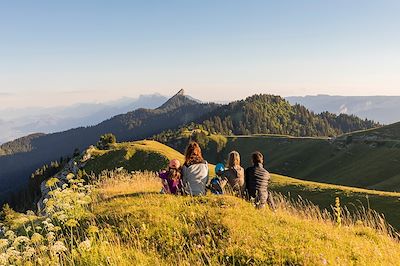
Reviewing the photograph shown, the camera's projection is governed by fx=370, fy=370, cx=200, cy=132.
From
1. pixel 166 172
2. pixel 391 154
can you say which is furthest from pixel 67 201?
pixel 391 154

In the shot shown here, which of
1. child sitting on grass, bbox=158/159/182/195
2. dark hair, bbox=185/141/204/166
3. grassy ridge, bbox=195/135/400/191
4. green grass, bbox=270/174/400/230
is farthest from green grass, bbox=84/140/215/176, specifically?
child sitting on grass, bbox=158/159/182/195

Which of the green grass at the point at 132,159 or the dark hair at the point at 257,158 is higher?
the dark hair at the point at 257,158

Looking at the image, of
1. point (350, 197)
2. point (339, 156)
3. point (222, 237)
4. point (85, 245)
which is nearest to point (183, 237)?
point (222, 237)

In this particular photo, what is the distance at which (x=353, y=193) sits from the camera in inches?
1442

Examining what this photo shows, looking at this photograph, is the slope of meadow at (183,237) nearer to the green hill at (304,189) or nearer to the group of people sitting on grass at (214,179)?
the group of people sitting on grass at (214,179)

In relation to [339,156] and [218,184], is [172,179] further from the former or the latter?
[339,156]

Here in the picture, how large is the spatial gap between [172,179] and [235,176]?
2.54 metres

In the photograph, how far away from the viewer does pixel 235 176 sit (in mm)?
14828

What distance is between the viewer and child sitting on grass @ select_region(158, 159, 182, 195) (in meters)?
14.3

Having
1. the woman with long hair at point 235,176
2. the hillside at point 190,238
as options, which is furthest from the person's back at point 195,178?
the hillside at point 190,238

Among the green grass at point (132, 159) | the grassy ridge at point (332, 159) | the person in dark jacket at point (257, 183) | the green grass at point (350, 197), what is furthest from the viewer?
the grassy ridge at point (332, 159)

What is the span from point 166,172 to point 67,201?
16.1ft

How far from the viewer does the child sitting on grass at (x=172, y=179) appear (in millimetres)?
14312

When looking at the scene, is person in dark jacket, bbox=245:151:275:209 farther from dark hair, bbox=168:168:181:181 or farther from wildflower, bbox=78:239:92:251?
wildflower, bbox=78:239:92:251
